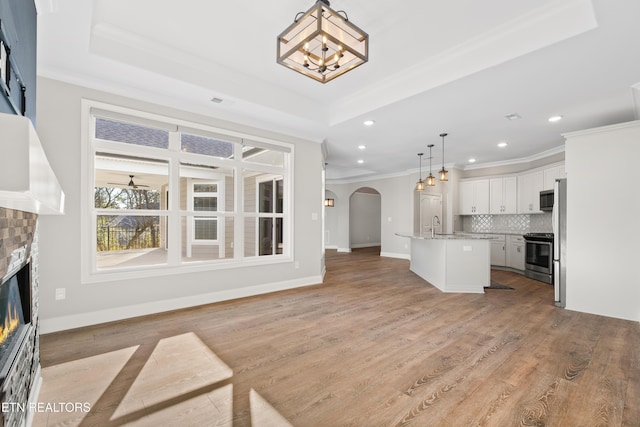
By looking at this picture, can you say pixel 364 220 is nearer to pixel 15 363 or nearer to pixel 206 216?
pixel 206 216

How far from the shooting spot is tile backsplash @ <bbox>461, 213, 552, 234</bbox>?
643cm

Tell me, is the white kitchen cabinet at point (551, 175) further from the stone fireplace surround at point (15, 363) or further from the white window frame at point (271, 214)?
the stone fireplace surround at point (15, 363)

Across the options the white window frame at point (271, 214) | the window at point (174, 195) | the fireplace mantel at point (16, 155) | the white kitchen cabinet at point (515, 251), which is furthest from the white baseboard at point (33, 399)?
the white kitchen cabinet at point (515, 251)

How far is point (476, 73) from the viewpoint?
3.00m

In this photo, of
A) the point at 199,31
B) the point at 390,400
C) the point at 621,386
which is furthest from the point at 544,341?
the point at 199,31

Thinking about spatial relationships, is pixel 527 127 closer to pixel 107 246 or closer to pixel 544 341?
pixel 544 341

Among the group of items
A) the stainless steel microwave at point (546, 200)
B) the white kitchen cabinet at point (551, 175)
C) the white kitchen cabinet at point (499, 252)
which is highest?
the white kitchen cabinet at point (551, 175)

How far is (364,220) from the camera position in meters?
12.4

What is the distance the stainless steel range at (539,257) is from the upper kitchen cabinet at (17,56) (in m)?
7.00

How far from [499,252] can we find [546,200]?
1.61 m

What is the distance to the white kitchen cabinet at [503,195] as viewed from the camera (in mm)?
6770

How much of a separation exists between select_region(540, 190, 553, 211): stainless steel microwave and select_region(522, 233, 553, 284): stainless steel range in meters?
0.53

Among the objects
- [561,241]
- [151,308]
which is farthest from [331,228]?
[151,308]

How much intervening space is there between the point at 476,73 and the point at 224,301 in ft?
13.5
